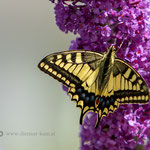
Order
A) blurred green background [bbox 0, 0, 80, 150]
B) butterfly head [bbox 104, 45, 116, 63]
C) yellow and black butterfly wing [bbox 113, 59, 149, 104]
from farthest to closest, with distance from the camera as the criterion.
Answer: blurred green background [bbox 0, 0, 80, 150]
butterfly head [bbox 104, 45, 116, 63]
yellow and black butterfly wing [bbox 113, 59, 149, 104]

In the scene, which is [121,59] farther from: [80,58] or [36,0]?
[36,0]

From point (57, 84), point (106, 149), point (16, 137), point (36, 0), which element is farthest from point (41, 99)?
point (106, 149)

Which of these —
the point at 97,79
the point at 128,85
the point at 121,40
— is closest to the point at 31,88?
the point at 97,79

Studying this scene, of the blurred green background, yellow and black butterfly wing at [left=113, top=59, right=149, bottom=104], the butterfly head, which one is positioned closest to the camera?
yellow and black butterfly wing at [left=113, top=59, right=149, bottom=104]

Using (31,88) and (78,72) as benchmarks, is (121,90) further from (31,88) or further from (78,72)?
(31,88)

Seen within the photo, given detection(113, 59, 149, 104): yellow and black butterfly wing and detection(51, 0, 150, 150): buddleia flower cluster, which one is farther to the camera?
detection(51, 0, 150, 150): buddleia flower cluster

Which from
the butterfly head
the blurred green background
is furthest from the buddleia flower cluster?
the blurred green background

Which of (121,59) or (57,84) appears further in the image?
(57,84)

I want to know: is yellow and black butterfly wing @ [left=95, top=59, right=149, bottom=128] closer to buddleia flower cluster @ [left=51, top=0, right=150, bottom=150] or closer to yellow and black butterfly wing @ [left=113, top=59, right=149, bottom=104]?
yellow and black butterfly wing @ [left=113, top=59, right=149, bottom=104]
